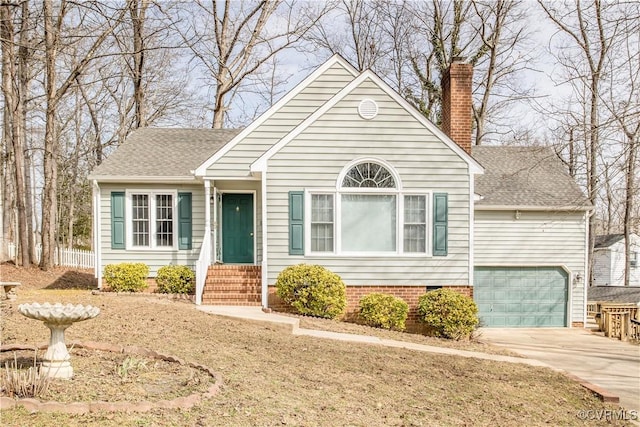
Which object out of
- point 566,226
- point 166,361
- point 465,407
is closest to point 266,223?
point 166,361

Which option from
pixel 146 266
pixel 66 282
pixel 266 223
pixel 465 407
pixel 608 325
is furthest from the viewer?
pixel 66 282

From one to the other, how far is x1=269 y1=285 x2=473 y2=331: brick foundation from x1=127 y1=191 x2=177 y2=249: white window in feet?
11.8

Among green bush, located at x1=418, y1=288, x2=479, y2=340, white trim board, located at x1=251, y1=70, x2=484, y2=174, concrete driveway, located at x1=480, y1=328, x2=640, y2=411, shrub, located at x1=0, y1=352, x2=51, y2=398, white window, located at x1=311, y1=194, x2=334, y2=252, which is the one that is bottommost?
concrete driveway, located at x1=480, y1=328, x2=640, y2=411

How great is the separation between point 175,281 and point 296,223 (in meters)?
3.57

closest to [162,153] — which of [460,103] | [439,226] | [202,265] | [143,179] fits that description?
[143,179]

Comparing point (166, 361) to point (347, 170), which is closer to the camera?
point (166, 361)

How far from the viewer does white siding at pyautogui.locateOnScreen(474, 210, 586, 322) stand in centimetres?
1552

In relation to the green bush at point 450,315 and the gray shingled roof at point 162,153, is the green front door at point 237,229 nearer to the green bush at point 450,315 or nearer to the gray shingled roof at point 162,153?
the gray shingled roof at point 162,153

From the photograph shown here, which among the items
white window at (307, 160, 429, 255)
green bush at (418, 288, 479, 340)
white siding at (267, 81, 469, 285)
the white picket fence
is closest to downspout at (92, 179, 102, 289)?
white siding at (267, 81, 469, 285)

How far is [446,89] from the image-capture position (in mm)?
13617

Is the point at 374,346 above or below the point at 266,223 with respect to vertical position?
below

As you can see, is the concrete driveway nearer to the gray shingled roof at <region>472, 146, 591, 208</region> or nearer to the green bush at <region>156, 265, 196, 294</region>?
the gray shingled roof at <region>472, 146, 591, 208</region>

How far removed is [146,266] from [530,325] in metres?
10.9

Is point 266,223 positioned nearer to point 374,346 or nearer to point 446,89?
point 374,346
